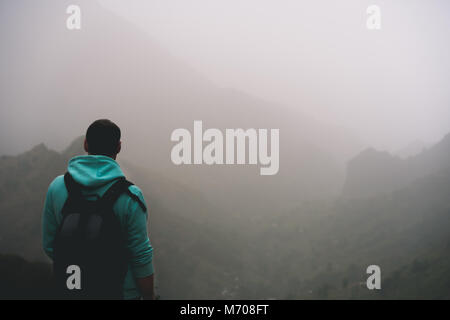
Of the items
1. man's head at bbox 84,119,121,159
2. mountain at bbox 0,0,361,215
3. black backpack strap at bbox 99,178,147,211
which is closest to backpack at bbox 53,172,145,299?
black backpack strap at bbox 99,178,147,211

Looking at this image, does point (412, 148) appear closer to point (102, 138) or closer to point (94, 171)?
point (102, 138)

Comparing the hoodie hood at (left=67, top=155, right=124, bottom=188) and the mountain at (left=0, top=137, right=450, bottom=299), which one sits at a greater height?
the hoodie hood at (left=67, top=155, right=124, bottom=188)

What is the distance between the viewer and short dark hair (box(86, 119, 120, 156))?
2326 mm

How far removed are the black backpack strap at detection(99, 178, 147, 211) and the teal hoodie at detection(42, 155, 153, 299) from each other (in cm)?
3

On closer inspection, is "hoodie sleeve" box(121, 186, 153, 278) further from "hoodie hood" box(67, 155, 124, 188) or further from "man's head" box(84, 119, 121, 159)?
"man's head" box(84, 119, 121, 159)

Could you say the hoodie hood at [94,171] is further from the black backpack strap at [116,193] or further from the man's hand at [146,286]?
the man's hand at [146,286]

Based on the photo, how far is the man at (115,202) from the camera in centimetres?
215

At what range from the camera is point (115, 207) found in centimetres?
214

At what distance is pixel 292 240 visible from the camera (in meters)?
31.0

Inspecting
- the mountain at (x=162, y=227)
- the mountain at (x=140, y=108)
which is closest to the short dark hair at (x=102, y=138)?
the mountain at (x=162, y=227)

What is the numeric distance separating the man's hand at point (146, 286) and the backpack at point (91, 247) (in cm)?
17
